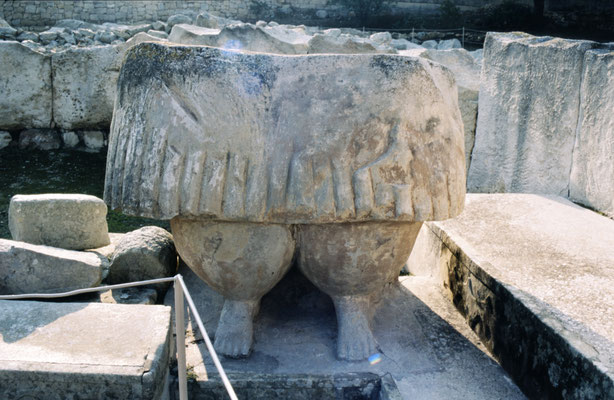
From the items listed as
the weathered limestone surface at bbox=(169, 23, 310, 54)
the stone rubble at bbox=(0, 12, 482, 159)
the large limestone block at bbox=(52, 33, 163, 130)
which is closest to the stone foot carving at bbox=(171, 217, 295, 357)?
the weathered limestone surface at bbox=(169, 23, 310, 54)

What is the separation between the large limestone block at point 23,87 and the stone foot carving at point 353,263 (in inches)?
174

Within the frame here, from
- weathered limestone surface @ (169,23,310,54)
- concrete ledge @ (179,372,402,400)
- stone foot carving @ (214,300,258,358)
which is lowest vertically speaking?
concrete ledge @ (179,372,402,400)

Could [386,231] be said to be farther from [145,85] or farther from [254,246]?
[145,85]

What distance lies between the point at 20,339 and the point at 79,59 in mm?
4217

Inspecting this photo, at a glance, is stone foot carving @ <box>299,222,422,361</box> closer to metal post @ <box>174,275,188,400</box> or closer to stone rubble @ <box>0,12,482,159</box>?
metal post @ <box>174,275,188,400</box>

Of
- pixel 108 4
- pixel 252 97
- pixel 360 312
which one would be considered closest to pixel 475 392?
pixel 360 312

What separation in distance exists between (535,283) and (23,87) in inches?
196

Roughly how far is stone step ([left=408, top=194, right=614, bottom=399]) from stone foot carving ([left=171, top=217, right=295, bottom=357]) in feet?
2.65

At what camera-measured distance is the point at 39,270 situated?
2.11 meters

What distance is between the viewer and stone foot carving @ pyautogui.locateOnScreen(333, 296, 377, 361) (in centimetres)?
183

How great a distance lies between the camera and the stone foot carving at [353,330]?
1834 mm

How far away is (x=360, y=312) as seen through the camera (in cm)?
190

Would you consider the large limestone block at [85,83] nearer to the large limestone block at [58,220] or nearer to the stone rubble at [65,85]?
the stone rubble at [65,85]

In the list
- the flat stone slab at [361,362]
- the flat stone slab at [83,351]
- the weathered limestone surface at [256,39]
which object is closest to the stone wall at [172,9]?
the weathered limestone surface at [256,39]
